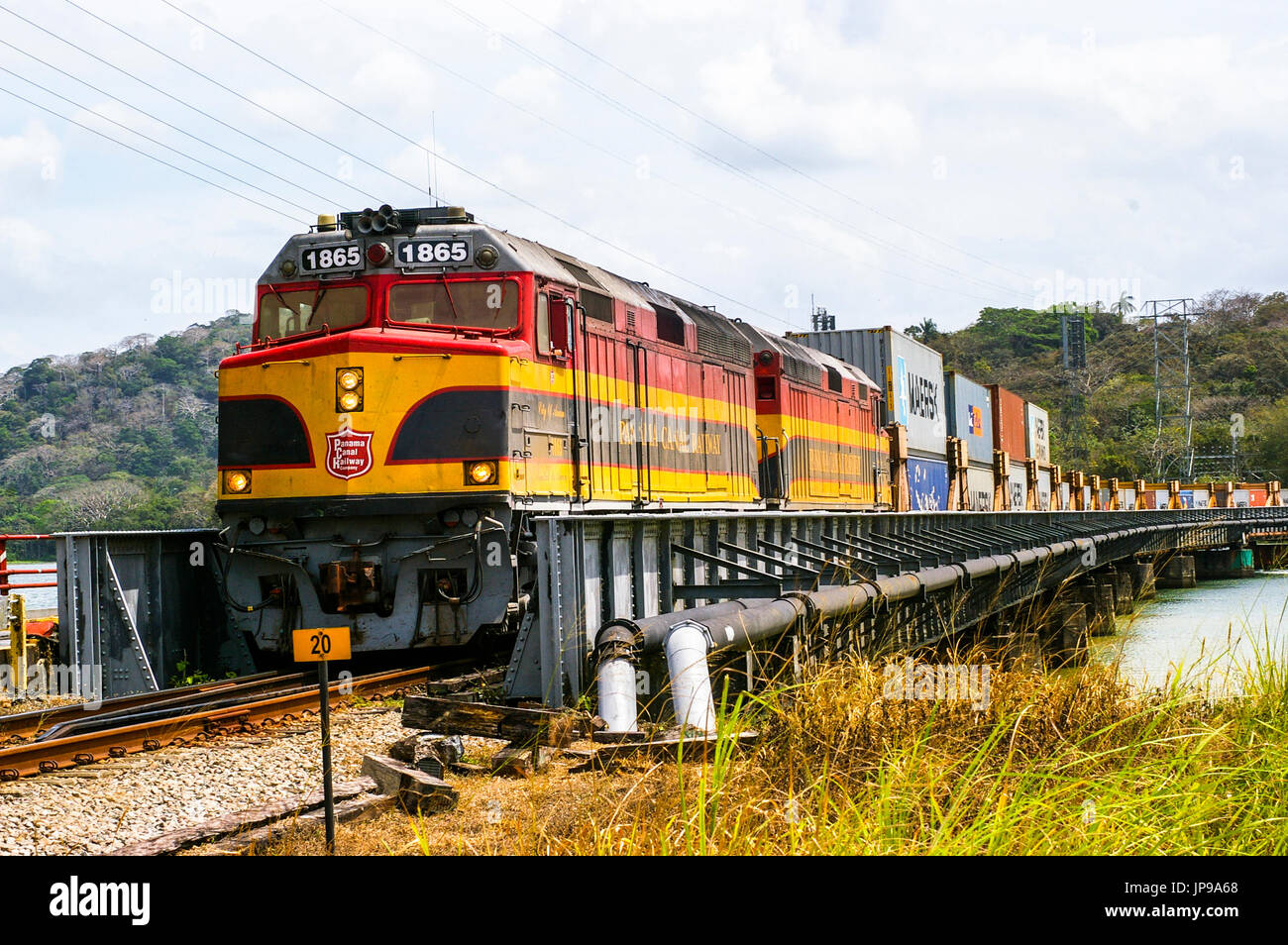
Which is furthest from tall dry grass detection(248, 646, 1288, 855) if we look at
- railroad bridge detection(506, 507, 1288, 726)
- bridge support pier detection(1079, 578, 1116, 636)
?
bridge support pier detection(1079, 578, 1116, 636)

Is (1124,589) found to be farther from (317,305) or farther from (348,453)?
(348,453)

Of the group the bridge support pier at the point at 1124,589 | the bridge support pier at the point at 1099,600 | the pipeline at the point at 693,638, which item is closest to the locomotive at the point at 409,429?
the pipeline at the point at 693,638

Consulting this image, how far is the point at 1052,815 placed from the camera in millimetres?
5332

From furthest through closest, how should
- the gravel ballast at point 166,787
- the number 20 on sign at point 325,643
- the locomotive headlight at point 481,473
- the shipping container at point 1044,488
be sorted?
the shipping container at point 1044,488 < the locomotive headlight at point 481,473 < the gravel ballast at point 166,787 < the number 20 on sign at point 325,643

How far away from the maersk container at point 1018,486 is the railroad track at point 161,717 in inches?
1672

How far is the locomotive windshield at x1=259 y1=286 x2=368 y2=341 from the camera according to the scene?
40.8 feet

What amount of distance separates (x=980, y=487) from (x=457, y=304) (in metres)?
37.3

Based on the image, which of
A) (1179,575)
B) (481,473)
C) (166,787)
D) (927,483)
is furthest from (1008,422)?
(166,787)

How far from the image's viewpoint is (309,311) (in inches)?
496

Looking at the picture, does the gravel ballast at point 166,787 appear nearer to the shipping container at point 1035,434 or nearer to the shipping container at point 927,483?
the shipping container at point 927,483

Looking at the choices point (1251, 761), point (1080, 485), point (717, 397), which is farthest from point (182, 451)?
point (1251, 761)

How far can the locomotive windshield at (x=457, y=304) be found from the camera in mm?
12102
